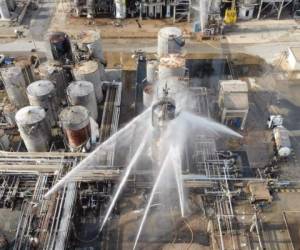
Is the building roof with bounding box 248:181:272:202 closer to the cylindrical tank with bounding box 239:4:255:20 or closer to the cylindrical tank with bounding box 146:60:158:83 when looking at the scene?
the cylindrical tank with bounding box 146:60:158:83


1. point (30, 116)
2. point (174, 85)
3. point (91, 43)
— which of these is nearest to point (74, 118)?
point (30, 116)

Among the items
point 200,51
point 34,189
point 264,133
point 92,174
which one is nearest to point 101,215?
point 92,174

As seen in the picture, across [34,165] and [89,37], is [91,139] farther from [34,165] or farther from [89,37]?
[89,37]

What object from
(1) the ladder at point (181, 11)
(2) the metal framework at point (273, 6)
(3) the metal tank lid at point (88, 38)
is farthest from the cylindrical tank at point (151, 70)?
(2) the metal framework at point (273, 6)

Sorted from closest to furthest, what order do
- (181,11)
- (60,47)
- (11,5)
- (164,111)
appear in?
(164,111), (60,47), (181,11), (11,5)

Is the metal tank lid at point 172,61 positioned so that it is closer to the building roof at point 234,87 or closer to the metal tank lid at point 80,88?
the building roof at point 234,87

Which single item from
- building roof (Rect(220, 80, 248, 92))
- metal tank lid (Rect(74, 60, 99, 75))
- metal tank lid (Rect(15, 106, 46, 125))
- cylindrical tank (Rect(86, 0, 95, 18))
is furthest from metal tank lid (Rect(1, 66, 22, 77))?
building roof (Rect(220, 80, 248, 92))

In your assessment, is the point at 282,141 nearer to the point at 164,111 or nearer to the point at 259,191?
the point at 259,191
